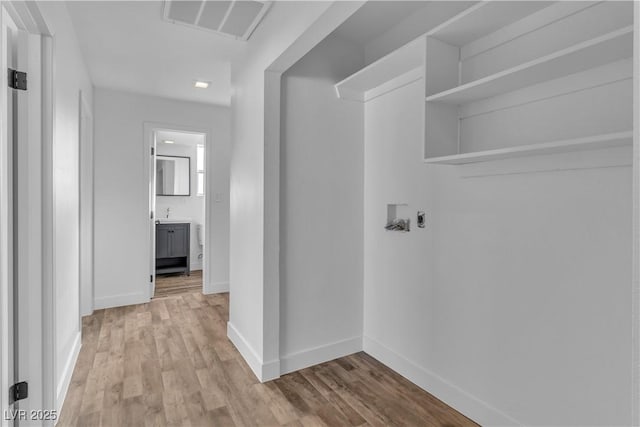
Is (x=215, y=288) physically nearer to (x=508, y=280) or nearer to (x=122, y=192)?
(x=122, y=192)

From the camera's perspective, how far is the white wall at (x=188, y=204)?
6146mm

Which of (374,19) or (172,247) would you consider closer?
(374,19)

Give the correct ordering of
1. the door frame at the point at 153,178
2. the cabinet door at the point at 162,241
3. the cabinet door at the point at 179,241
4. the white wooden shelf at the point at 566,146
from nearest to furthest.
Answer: the white wooden shelf at the point at 566,146, the door frame at the point at 153,178, the cabinet door at the point at 162,241, the cabinet door at the point at 179,241

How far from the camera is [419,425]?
188cm

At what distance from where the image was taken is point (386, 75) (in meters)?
2.35

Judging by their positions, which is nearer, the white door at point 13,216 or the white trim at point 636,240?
the white trim at point 636,240

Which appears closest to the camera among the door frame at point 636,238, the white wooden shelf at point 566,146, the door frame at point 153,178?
the door frame at point 636,238

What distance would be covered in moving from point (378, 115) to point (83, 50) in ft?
8.12

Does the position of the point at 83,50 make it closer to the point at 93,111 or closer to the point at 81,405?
the point at 93,111

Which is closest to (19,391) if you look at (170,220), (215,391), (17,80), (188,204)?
(215,391)

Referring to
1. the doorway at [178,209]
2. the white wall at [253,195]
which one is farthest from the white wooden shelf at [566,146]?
the doorway at [178,209]

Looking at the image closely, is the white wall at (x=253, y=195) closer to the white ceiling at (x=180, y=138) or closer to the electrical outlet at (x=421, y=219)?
the electrical outlet at (x=421, y=219)

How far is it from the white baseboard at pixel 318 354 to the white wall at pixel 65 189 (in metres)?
1.35

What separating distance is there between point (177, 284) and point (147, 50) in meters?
3.29
